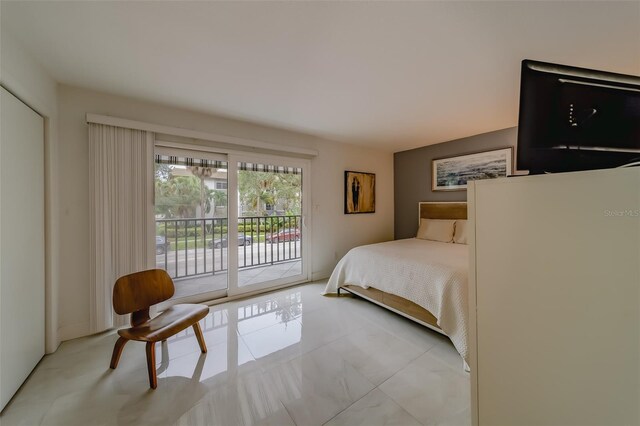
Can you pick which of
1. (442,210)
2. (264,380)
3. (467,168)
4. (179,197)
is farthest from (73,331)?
(467,168)

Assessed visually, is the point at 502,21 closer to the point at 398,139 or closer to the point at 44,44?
the point at 398,139

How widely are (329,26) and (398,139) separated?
8.84 feet

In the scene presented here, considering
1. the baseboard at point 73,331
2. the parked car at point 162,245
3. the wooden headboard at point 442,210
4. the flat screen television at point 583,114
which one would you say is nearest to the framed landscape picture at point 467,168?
the wooden headboard at point 442,210

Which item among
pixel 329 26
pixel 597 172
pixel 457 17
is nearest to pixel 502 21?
pixel 457 17

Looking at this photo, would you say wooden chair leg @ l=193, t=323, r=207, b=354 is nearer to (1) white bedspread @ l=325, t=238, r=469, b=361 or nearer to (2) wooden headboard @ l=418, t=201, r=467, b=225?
(1) white bedspread @ l=325, t=238, r=469, b=361

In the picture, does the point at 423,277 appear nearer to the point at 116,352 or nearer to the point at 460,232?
the point at 460,232

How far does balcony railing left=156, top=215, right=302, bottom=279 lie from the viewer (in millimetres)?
3168

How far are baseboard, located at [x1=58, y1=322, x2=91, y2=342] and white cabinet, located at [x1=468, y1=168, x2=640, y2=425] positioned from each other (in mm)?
3101

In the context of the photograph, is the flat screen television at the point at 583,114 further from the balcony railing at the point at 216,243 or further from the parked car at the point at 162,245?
the parked car at the point at 162,245

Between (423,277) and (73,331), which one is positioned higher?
(423,277)

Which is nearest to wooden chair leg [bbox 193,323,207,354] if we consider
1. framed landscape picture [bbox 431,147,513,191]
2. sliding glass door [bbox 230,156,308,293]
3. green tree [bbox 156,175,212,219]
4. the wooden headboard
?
sliding glass door [bbox 230,156,308,293]

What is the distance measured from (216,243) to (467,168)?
4.04 m

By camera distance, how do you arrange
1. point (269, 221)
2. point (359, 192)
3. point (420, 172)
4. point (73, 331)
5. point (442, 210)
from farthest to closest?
point (420, 172), point (359, 192), point (442, 210), point (269, 221), point (73, 331)

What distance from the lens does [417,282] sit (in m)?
2.24
